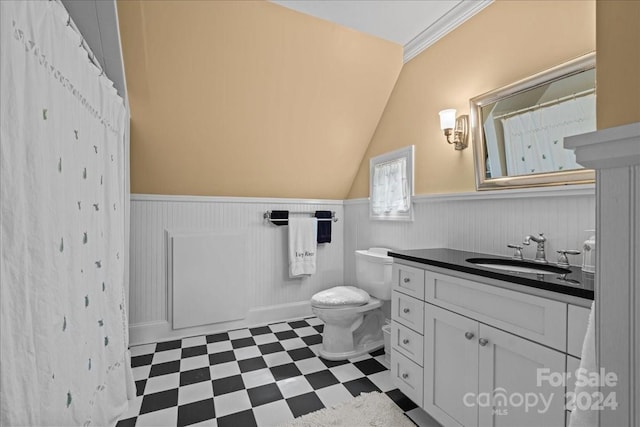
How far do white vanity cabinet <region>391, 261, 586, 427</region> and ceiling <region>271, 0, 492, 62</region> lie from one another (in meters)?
1.56

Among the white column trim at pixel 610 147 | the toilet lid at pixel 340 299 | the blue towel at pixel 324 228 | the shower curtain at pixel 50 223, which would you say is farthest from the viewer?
the blue towel at pixel 324 228

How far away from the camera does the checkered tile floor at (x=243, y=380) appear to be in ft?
5.22

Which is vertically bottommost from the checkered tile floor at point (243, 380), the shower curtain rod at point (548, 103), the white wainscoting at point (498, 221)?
the checkered tile floor at point (243, 380)

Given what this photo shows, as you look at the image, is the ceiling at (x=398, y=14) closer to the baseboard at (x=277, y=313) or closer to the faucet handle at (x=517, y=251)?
the faucet handle at (x=517, y=251)

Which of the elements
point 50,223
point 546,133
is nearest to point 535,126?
point 546,133

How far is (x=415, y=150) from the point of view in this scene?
2.27 m

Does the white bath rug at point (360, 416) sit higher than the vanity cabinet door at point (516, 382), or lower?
lower

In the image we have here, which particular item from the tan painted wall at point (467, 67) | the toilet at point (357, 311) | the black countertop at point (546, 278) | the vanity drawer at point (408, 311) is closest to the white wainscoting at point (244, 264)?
the toilet at point (357, 311)

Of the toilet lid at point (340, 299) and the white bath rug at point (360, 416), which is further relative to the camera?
the toilet lid at point (340, 299)

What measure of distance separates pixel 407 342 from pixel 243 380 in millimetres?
1068

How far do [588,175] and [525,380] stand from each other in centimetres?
88

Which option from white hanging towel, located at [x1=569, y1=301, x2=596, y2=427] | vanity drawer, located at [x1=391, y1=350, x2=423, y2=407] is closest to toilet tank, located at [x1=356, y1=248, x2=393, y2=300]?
vanity drawer, located at [x1=391, y1=350, x2=423, y2=407]

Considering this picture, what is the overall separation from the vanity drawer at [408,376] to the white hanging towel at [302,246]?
138 centimetres

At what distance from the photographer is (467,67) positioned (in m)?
1.83
